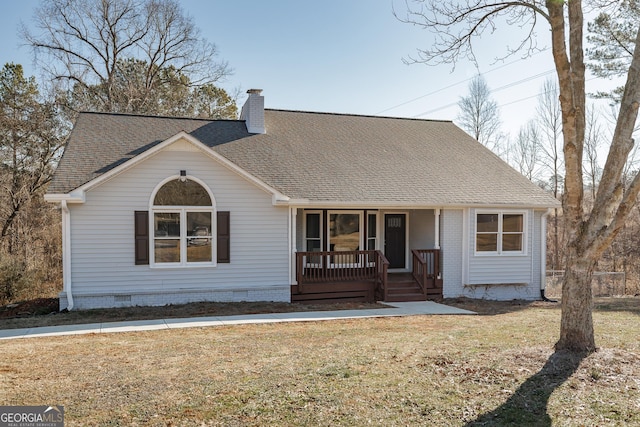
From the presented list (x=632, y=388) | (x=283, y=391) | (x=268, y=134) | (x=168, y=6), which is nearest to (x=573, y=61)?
(x=632, y=388)

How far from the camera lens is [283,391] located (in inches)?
199

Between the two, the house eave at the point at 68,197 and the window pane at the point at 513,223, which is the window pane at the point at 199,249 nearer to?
the house eave at the point at 68,197

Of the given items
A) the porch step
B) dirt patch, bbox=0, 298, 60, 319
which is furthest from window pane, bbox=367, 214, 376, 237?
dirt patch, bbox=0, 298, 60, 319

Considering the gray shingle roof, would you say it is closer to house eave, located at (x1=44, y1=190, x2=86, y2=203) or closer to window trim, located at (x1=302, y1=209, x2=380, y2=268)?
house eave, located at (x1=44, y1=190, x2=86, y2=203)

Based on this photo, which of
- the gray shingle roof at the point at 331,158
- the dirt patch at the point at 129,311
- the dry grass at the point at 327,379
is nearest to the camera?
the dry grass at the point at 327,379

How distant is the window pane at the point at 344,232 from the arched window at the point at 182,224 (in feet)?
12.7

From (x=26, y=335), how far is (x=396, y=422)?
704 centimetres

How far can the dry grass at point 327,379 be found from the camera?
451cm

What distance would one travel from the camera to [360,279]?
13164 mm

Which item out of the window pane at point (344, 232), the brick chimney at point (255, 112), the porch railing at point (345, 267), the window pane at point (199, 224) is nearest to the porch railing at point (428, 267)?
the porch railing at point (345, 267)

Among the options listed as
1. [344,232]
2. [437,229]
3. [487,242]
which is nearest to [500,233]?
[487,242]

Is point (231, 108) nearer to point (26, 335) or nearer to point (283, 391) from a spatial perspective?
point (26, 335)

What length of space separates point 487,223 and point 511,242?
1011mm

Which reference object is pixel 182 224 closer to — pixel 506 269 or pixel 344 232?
pixel 344 232
